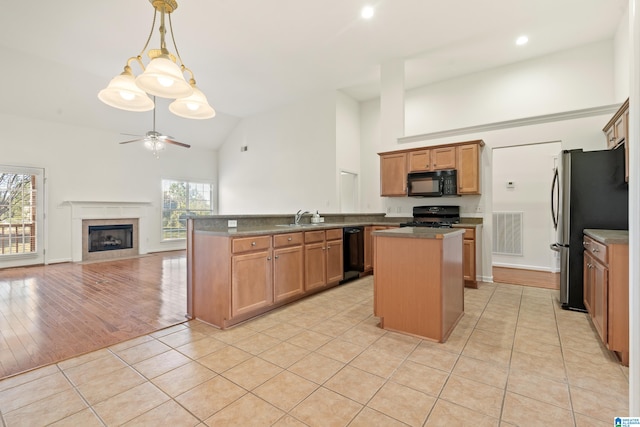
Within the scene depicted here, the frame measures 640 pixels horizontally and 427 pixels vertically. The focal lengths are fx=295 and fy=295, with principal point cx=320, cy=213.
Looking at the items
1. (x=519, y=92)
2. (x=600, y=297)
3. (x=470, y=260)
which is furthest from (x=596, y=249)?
(x=519, y=92)

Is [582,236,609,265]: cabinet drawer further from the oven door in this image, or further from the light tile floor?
the oven door

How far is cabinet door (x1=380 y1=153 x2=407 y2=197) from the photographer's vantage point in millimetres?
5070

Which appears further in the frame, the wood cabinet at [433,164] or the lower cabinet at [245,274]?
the wood cabinet at [433,164]

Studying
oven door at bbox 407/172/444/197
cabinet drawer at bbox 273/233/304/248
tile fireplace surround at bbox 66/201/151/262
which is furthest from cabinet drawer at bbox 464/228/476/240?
tile fireplace surround at bbox 66/201/151/262

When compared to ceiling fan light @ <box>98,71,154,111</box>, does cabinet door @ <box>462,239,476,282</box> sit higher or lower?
lower

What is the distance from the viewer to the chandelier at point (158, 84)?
226cm

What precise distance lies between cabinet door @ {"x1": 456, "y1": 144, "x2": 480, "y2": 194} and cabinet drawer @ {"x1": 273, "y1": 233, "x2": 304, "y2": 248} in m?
2.69

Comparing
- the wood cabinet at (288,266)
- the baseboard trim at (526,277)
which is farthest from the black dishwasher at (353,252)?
the baseboard trim at (526,277)

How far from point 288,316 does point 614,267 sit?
2754mm

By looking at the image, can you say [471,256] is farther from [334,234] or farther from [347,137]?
[347,137]

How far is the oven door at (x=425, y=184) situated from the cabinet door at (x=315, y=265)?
1994 millimetres

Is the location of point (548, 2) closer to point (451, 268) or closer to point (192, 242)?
point (451, 268)

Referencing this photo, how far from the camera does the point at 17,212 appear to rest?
6.02 metres

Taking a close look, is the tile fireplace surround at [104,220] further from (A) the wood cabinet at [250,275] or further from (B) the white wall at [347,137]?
(A) the wood cabinet at [250,275]
